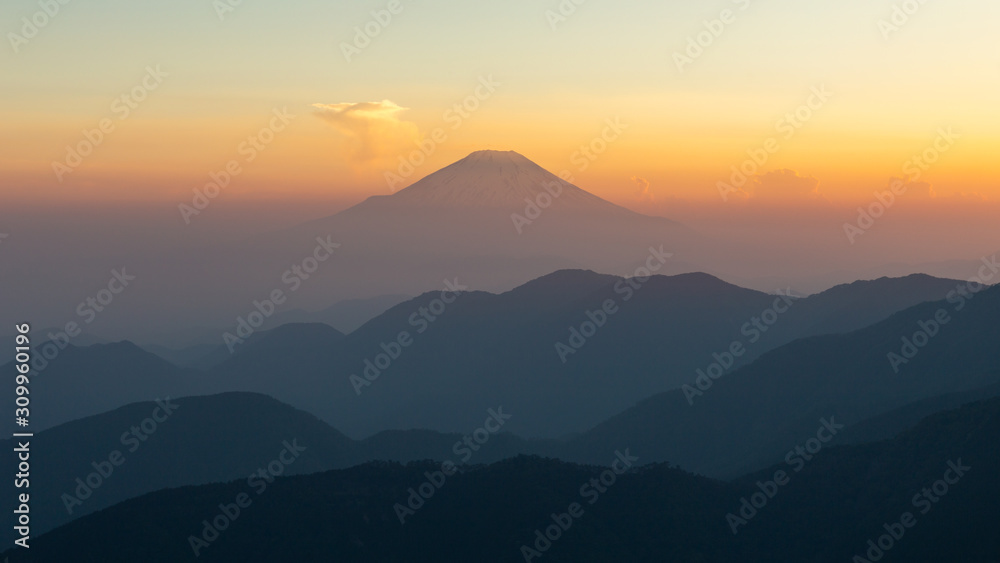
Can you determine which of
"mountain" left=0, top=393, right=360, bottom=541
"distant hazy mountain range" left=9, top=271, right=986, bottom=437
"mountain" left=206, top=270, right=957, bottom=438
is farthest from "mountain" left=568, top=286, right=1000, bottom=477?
"mountain" left=0, top=393, right=360, bottom=541

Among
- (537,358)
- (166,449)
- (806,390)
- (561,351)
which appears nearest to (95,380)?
(537,358)

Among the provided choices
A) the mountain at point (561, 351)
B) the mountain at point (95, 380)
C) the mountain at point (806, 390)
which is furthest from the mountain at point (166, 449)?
the mountain at point (95, 380)

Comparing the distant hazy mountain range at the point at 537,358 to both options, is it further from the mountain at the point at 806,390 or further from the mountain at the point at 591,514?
the mountain at the point at 591,514

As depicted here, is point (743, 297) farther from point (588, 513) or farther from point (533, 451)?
point (588, 513)

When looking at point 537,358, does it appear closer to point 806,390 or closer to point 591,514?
point 806,390

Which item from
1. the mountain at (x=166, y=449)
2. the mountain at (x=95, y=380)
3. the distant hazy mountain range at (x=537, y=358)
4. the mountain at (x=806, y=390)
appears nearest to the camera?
the mountain at (x=806, y=390)

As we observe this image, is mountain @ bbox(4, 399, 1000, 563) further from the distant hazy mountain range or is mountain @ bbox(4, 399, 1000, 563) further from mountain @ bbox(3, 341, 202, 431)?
mountain @ bbox(3, 341, 202, 431)

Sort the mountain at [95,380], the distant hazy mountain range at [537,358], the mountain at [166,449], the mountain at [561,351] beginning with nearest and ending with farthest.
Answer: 1. the mountain at [166,449]
2. the mountain at [561,351]
3. the distant hazy mountain range at [537,358]
4. the mountain at [95,380]

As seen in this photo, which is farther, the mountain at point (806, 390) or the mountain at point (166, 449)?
the mountain at point (166, 449)

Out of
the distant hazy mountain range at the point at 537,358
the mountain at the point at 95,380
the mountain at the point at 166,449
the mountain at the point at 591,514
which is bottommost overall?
the mountain at the point at 95,380

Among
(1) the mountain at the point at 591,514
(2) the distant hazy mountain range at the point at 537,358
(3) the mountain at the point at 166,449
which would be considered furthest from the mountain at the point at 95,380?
(1) the mountain at the point at 591,514

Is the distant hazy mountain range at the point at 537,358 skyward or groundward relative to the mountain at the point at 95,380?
skyward
